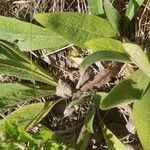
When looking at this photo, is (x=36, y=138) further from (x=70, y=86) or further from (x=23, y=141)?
(x=70, y=86)

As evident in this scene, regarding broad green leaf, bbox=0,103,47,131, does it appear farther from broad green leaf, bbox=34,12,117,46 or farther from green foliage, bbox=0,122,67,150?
broad green leaf, bbox=34,12,117,46

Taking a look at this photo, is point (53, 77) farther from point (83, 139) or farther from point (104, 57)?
point (104, 57)

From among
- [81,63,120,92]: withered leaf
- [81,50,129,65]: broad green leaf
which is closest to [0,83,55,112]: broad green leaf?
[81,63,120,92]: withered leaf

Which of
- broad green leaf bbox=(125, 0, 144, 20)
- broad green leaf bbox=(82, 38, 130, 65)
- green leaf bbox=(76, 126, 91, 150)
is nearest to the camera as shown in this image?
broad green leaf bbox=(82, 38, 130, 65)

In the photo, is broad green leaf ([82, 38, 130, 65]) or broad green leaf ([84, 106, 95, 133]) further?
broad green leaf ([84, 106, 95, 133])

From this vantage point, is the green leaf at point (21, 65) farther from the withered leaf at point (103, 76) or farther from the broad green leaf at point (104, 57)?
the broad green leaf at point (104, 57)

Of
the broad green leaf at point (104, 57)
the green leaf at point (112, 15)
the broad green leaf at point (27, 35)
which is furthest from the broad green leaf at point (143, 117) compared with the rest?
the broad green leaf at point (27, 35)
